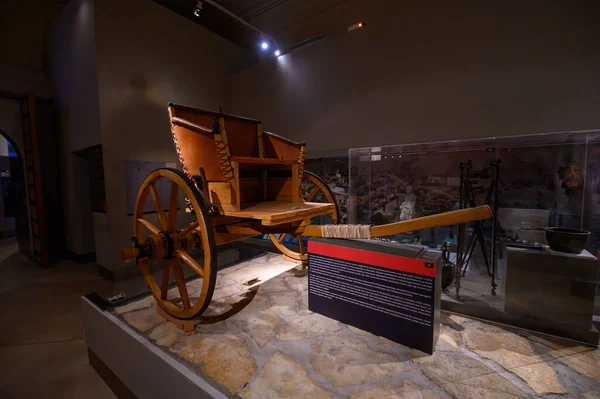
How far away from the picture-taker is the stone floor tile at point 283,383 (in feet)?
4.24

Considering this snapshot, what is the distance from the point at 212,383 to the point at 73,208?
503 centimetres

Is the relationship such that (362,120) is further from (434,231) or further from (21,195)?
(21,195)

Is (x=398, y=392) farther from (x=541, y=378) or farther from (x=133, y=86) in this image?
Answer: (x=133, y=86)

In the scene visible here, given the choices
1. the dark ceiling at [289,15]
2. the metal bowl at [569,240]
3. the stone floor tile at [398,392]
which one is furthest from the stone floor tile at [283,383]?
the dark ceiling at [289,15]

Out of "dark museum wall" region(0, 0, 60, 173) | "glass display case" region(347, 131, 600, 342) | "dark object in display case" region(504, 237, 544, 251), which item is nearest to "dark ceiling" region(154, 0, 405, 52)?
"dark museum wall" region(0, 0, 60, 173)

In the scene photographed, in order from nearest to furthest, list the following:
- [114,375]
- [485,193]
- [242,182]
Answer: [114,375]
[242,182]
[485,193]

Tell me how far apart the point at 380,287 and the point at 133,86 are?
4.36m

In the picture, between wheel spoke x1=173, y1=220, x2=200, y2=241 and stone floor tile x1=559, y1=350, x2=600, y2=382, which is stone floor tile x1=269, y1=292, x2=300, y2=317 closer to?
wheel spoke x1=173, y1=220, x2=200, y2=241

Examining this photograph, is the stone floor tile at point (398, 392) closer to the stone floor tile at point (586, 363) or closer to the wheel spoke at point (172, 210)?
the stone floor tile at point (586, 363)

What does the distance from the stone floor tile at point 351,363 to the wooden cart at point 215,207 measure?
2.22ft

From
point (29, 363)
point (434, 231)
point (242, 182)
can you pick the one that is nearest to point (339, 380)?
point (242, 182)

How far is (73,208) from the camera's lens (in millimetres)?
4801

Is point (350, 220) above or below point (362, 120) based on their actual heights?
below

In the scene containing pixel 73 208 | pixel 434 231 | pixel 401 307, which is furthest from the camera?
pixel 73 208
